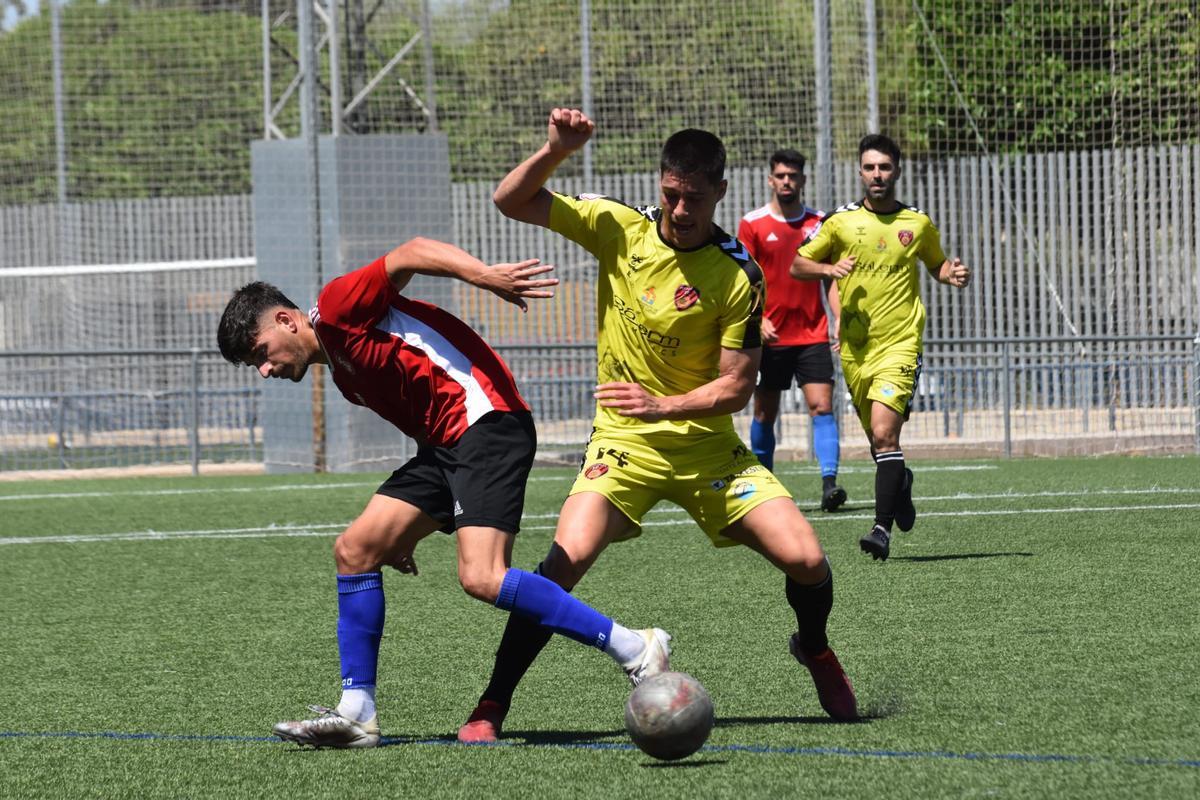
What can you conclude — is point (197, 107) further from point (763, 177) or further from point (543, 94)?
point (763, 177)

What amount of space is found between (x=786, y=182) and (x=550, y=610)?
7150 millimetres

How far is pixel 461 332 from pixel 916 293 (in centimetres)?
472

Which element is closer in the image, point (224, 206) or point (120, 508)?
point (120, 508)

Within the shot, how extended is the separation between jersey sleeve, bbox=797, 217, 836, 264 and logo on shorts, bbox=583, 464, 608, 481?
4.59 m

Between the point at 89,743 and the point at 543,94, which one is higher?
the point at 543,94

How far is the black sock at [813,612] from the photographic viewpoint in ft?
18.2

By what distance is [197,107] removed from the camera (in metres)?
28.7

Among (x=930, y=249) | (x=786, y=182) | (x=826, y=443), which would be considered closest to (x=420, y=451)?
(x=930, y=249)

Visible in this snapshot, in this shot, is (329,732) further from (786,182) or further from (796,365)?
(786,182)

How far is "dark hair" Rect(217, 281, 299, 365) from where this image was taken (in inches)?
212

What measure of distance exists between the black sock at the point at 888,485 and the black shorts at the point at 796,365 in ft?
8.84

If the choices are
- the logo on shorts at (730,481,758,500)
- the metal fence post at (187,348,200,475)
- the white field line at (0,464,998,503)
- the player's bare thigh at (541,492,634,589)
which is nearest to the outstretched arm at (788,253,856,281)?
the logo on shorts at (730,481,758,500)

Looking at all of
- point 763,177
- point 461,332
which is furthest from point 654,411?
point 763,177

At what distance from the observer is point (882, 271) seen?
9742 millimetres
